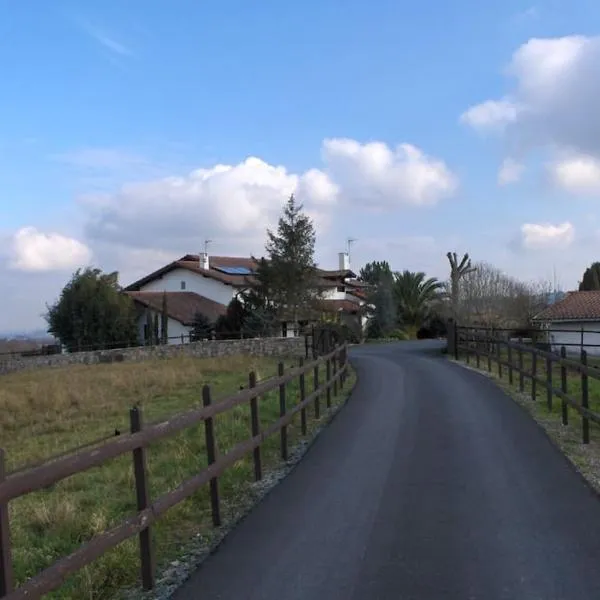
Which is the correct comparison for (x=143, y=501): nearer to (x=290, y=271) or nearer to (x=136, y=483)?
(x=136, y=483)

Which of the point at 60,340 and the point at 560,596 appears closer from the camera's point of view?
the point at 560,596

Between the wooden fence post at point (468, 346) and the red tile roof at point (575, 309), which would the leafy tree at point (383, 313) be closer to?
the red tile roof at point (575, 309)

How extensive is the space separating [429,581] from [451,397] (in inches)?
402

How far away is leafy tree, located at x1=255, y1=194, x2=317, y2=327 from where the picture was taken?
146 feet

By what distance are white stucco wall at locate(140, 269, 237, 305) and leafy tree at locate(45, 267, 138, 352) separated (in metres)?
8.48

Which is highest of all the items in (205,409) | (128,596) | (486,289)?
(486,289)

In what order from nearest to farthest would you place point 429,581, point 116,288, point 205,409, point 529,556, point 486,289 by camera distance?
point 429,581 → point 529,556 → point 205,409 → point 486,289 → point 116,288

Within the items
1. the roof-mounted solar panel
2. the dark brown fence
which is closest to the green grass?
the dark brown fence

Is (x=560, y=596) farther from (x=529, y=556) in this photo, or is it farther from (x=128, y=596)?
(x=128, y=596)

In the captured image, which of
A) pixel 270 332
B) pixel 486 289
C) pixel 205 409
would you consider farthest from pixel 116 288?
pixel 205 409

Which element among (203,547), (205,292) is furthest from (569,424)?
(205,292)

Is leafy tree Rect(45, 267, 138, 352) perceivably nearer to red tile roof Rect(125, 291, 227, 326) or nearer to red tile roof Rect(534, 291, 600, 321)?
red tile roof Rect(125, 291, 227, 326)

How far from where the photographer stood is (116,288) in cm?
5072

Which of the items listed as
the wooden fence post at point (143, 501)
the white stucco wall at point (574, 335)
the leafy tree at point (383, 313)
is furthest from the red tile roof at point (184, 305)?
the wooden fence post at point (143, 501)
